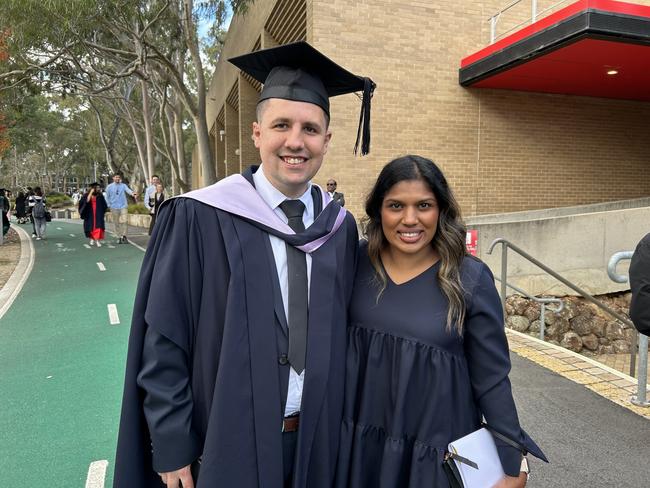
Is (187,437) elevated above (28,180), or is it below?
below

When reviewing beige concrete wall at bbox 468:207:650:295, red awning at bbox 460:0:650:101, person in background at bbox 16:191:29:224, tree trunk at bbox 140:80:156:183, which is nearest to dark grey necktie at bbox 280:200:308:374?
beige concrete wall at bbox 468:207:650:295

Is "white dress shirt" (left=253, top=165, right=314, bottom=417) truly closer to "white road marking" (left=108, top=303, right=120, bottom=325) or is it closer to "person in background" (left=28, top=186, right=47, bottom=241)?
"white road marking" (left=108, top=303, right=120, bottom=325)

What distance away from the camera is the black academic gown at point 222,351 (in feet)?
5.00

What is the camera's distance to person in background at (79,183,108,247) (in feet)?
41.3

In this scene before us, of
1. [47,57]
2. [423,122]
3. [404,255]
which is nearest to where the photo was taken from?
[404,255]

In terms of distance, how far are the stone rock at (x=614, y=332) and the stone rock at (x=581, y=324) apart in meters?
0.35

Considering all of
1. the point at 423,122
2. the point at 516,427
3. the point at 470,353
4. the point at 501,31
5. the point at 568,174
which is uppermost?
the point at 501,31

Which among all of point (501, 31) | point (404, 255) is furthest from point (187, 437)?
point (501, 31)

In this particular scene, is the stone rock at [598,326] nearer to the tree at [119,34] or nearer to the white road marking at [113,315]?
the white road marking at [113,315]

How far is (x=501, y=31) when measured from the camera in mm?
10906

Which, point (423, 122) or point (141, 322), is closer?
point (141, 322)

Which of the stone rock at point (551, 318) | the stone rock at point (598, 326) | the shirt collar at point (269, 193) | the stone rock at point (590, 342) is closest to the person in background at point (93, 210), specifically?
the stone rock at point (551, 318)

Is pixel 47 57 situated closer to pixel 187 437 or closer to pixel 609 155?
pixel 609 155

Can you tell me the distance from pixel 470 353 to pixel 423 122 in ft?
30.5
